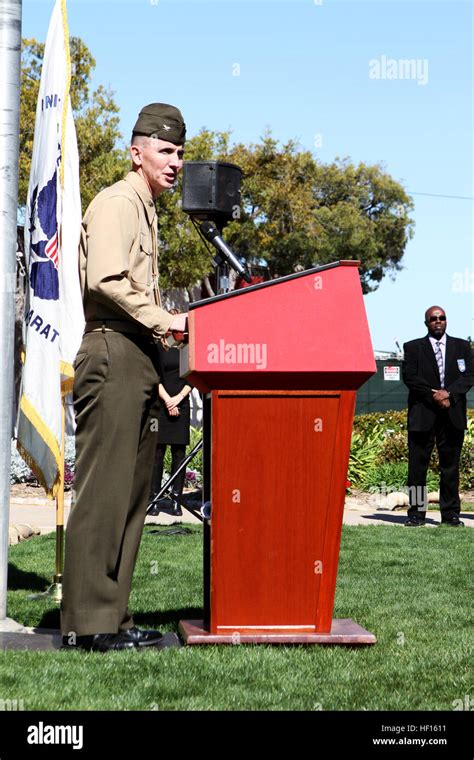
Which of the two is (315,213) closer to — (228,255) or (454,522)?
(454,522)

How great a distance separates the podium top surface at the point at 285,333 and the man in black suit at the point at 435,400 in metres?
7.75

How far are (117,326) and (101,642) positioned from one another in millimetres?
1410

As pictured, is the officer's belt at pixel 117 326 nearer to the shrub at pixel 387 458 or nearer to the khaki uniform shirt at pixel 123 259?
the khaki uniform shirt at pixel 123 259

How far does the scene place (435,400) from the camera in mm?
12320

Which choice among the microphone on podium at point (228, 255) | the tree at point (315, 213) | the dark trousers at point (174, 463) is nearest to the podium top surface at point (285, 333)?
the microphone on podium at point (228, 255)

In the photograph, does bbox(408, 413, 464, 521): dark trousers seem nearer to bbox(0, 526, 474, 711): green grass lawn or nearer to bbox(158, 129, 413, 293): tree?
bbox(0, 526, 474, 711): green grass lawn

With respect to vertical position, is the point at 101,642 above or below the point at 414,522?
above

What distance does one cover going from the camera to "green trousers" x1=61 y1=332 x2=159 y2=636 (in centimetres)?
483

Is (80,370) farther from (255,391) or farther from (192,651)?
(192,651)

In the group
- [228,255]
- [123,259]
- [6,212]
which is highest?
[6,212]

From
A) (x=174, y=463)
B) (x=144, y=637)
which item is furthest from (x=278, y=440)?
(x=174, y=463)

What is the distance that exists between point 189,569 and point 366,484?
9.21 metres
